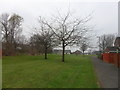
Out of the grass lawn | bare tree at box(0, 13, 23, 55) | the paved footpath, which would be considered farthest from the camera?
bare tree at box(0, 13, 23, 55)

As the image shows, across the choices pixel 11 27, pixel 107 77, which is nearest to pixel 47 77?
pixel 107 77

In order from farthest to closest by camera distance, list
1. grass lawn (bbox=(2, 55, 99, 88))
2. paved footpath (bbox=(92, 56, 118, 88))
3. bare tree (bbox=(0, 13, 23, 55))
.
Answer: bare tree (bbox=(0, 13, 23, 55)) → paved footpath (bbox=(92, 56, 118, 88)) → grass lawn (bbox=(2, 55, 99, 88))

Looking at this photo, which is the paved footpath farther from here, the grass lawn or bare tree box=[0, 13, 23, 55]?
bare tree box=[0, 13, 23, 55]

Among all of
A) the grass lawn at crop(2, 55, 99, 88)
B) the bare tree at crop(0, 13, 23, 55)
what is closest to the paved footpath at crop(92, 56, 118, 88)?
the grass lawn at crop(2, 55, 99, 88)

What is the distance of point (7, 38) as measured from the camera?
1937 inches

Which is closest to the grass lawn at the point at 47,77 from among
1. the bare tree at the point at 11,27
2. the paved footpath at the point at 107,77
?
the paved footpath at the point at 107,77

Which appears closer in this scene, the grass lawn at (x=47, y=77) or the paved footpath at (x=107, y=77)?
the grass lawn at (x=47, y=77)

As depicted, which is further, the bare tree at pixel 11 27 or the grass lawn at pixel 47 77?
the bare tree at pixel 11 27

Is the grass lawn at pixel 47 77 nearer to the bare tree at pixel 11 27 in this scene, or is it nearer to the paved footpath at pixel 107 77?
the paved footpath at pixel 107 77

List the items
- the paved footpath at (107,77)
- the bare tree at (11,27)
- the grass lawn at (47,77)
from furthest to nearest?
1. the bare tree at (11,27)
2. the paved footpath at (107,77)
3. the grass lawn at (47,77)

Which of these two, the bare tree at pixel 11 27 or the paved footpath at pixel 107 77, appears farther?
the bare tree at pixel 11 27

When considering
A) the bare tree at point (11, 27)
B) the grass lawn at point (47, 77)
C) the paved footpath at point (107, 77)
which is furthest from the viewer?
the bare tree at point (11, 27)

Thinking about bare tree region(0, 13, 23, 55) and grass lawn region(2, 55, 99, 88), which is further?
bare tree region(0, 13, 23, 55)

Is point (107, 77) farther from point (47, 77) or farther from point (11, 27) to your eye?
point (11, 27)
